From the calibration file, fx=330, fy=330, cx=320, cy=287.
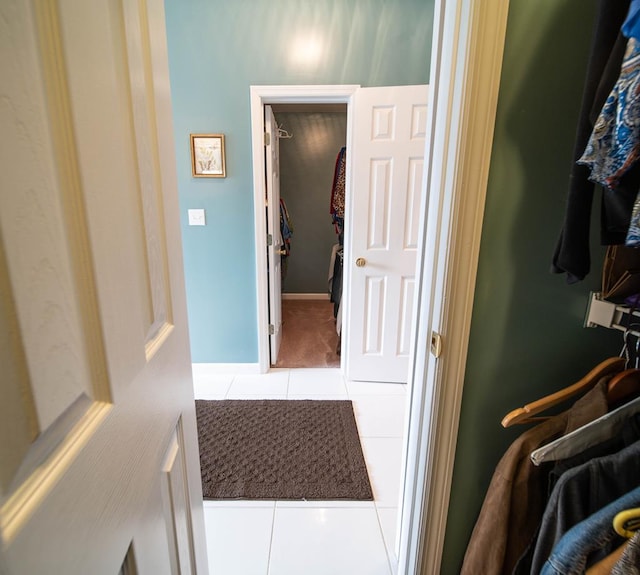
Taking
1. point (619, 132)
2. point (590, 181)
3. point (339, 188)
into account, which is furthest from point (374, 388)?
point (619, 132)

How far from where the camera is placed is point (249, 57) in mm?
2154

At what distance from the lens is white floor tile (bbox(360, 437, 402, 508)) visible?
1.58 metres

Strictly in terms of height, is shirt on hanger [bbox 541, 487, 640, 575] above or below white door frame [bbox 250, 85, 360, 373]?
below

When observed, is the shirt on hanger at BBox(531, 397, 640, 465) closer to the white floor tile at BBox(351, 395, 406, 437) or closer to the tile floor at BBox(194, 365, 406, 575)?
the tile floor at BBox(194, 365, 406, 575)

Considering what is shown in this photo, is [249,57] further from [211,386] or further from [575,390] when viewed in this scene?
[575,390]

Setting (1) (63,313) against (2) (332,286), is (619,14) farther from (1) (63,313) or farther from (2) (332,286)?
(2) (332,286)

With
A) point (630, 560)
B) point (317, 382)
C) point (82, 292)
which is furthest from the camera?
point (317, 382)

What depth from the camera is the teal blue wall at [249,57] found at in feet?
6.86

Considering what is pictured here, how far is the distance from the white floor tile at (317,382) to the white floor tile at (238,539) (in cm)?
96

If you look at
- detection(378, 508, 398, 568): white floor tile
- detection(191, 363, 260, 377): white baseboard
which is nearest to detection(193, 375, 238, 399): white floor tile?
detection(191, 363, 260, 377): white baseboard

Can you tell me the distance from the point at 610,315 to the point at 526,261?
222mm

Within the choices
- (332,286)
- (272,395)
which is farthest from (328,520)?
(332,286)

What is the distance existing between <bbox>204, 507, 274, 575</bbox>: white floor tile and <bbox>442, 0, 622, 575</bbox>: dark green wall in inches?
31.0

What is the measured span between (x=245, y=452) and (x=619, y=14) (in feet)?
6.78
